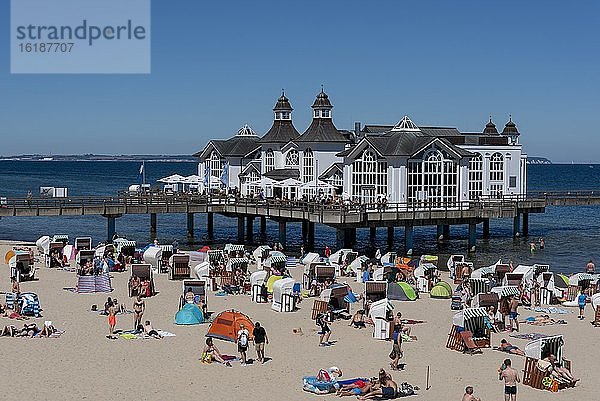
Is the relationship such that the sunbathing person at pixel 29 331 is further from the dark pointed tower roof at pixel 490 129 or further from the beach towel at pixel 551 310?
the dark pointed tower roof at pixel 490 129

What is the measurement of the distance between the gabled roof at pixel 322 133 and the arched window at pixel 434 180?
7311 millimetres

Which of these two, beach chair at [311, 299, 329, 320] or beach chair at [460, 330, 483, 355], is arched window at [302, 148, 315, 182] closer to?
beach chair at [311, 299, 329, 320]

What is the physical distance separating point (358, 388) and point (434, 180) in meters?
31.0

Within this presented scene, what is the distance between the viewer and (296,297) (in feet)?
88.5

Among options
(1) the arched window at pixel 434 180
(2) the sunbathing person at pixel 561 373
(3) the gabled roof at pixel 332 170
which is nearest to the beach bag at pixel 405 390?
(2) the sunbathing person at pixel 561 373

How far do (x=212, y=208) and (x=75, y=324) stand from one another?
2562cm

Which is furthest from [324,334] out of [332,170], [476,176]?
[476,176]

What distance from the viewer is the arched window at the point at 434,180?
46.8 m

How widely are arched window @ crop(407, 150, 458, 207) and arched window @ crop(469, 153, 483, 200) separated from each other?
3765 millimetres

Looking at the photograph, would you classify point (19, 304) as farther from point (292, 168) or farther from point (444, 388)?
point (292, 168)

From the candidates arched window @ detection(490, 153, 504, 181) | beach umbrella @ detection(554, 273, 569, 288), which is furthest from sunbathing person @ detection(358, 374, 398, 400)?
arched window @ detection(490, 153, 504, 181)

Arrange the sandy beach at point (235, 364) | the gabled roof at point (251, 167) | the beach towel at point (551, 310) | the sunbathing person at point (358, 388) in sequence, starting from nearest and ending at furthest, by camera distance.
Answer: the sunbathing person at point (358, 388) → the sandy beach at point (235, 364) → the beach towel at point (551, 310) → the gabled roof at point (251, 167)

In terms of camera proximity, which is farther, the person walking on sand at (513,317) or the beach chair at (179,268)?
the beach chair at (179,268)

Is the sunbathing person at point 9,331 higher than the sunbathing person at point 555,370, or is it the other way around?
the sunbathing person at point 9,331
